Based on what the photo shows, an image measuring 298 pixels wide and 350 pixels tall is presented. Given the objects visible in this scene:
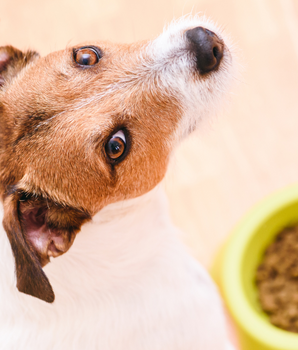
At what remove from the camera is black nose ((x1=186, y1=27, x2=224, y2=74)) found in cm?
169

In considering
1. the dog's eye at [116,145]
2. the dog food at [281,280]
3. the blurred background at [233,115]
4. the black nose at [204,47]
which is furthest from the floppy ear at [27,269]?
the blurred background at [233,115]

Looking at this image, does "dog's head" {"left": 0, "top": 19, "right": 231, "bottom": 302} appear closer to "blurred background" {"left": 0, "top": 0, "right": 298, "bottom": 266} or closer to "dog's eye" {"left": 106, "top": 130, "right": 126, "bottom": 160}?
"dog's eye" {"left": 106, "top": 130, "right": 126, "bottom": 160}

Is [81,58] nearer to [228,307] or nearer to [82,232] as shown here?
[82,232]

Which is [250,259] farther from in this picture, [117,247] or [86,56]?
[86,56]

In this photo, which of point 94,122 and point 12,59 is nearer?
point 94,122

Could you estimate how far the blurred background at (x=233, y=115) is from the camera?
2.92m

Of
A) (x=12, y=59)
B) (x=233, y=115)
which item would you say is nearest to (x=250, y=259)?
(x=233, y=115)

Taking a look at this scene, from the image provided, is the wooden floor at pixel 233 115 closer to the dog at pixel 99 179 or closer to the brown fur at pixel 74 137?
the dog at pixel 99 179

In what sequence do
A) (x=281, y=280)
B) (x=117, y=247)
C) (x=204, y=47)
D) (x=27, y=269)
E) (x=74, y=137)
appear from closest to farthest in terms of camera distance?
(x=27, y=269)
(x=74, y=137)
(x=204, y=47)
(x=117, y=247)
(x=281, y=280)

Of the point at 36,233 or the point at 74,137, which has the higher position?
the point at 74,137

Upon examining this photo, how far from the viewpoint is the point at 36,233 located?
5.08ft

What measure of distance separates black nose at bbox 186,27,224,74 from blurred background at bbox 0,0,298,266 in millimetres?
1117

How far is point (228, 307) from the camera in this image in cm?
227

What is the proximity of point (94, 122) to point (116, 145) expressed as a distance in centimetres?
13
